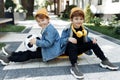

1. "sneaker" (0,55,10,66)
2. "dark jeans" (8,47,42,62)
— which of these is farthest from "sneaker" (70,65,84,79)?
A: "sneaker" (0,55,10,66)

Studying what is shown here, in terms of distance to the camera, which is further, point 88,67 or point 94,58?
point 94,58

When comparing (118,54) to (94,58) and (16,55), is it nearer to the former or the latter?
(94,58)

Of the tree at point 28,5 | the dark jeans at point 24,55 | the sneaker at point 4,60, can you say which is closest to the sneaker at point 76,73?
the dark jeans at point 24,55

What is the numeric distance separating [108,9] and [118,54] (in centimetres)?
1217

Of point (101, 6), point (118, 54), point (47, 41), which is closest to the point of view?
point (47, 41)

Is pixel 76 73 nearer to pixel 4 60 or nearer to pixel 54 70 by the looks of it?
pixel 54 70

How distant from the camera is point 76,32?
443 cm

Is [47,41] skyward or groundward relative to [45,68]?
skyward

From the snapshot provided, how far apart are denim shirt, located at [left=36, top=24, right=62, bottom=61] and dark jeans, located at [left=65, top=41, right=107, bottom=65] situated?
0.71 ft

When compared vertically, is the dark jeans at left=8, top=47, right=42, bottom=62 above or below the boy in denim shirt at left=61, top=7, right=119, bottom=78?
below

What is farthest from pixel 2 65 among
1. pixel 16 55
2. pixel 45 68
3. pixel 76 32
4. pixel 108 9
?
pixel 108 9

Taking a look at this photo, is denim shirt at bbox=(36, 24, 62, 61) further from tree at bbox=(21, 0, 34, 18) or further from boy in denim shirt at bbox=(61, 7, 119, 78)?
tree at bbox=(21, 0, 34, 18)

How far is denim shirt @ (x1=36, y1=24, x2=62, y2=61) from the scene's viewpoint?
430 centimetres

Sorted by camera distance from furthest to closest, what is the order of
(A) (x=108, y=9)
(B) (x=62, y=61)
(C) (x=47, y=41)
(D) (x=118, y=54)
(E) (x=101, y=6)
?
(E) (x=101, y=6), (A) (x=108, y=9), (D) (x=118, y=54), (B) (x=62, y=61), (C) (x=47, y=41)
